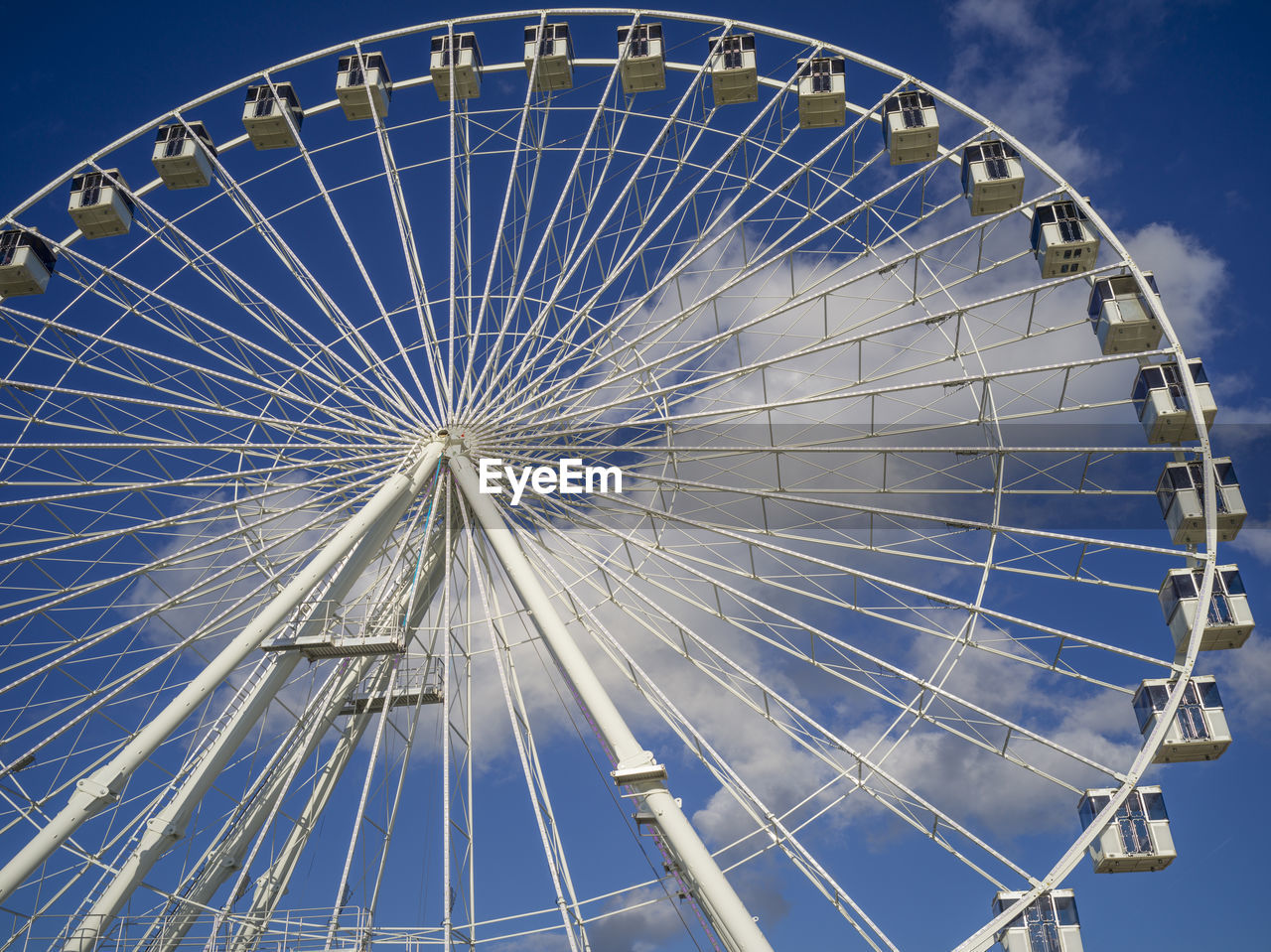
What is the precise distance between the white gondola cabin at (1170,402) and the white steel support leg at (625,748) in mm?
11370

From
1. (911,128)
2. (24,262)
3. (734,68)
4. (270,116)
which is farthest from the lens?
(270,116)

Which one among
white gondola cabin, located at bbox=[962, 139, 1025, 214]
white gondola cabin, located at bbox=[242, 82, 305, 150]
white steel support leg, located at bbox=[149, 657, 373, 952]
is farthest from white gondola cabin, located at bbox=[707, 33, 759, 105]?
white steel support leg, located at bbox=[149, 657, 373, 952]

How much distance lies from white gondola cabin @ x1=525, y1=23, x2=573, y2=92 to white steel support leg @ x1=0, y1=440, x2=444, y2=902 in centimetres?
1046

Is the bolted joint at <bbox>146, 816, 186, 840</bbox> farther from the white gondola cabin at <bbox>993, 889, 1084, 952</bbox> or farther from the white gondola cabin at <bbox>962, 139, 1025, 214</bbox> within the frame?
the white gondola cabin at <bbox>962, 139, 1025, 214</bbox>

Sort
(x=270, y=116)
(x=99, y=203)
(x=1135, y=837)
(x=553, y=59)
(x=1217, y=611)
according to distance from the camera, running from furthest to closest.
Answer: (x=553, y=59)
(x=270, y=116)
(x=99, y=203)
(x=1217, y=611)
(x=1135, y=837)

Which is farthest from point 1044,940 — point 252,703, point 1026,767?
point 252,703

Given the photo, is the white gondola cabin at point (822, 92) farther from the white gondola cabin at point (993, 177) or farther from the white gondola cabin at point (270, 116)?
the white gondola cabin at point (270, 116)

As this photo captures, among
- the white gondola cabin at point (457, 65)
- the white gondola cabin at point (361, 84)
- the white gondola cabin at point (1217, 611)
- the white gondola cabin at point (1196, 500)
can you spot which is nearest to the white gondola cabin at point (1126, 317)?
the white gondola cabin at point (1196, 500)

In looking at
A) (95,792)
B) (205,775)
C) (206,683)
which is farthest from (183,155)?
(95,792)

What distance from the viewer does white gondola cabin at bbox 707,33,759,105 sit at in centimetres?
2595

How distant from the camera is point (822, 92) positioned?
25281mm

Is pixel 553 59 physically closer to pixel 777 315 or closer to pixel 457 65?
pixel 457 65

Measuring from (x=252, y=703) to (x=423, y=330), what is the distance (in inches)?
283

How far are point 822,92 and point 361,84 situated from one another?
399 inches
